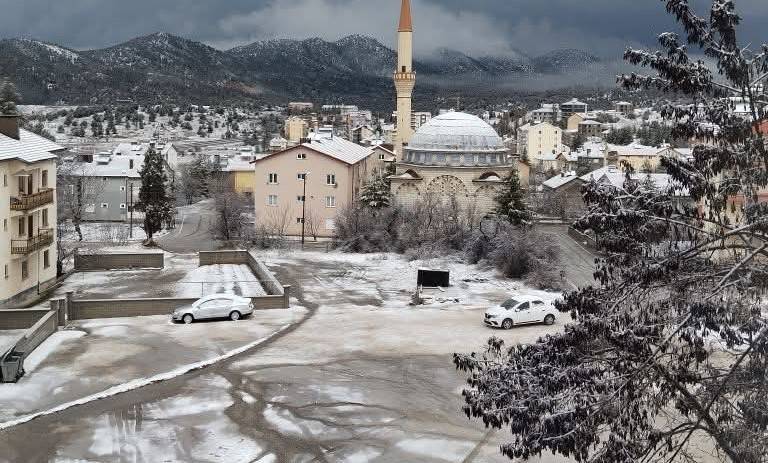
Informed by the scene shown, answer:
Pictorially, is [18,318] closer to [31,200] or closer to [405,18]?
[31,200]

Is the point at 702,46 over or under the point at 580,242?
over

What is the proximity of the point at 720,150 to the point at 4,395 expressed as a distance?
731 inches

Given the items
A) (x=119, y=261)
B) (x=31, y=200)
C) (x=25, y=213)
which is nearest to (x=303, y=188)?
(x=119, y=261)

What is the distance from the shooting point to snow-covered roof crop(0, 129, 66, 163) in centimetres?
3434

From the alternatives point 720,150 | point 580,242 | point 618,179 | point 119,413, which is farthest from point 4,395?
point 618,179

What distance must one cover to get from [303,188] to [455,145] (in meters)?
11.8

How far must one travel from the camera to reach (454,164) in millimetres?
62781

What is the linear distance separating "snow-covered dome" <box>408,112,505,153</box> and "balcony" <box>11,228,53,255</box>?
3180 centimetres

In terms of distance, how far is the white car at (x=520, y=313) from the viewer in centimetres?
3102

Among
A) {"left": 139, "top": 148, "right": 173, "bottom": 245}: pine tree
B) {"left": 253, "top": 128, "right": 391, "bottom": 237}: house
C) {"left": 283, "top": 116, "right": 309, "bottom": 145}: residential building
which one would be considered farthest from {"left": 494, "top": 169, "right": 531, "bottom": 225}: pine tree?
{"left": 283, "top": 116, "right": 309, "bottom": 145}: residential building

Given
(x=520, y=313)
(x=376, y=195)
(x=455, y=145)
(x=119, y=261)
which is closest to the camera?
(x=520, y=313)

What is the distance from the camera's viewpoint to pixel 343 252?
5153 cm

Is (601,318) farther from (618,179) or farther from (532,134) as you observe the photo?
(532,134)

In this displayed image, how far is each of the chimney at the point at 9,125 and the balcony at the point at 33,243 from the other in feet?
14.0
